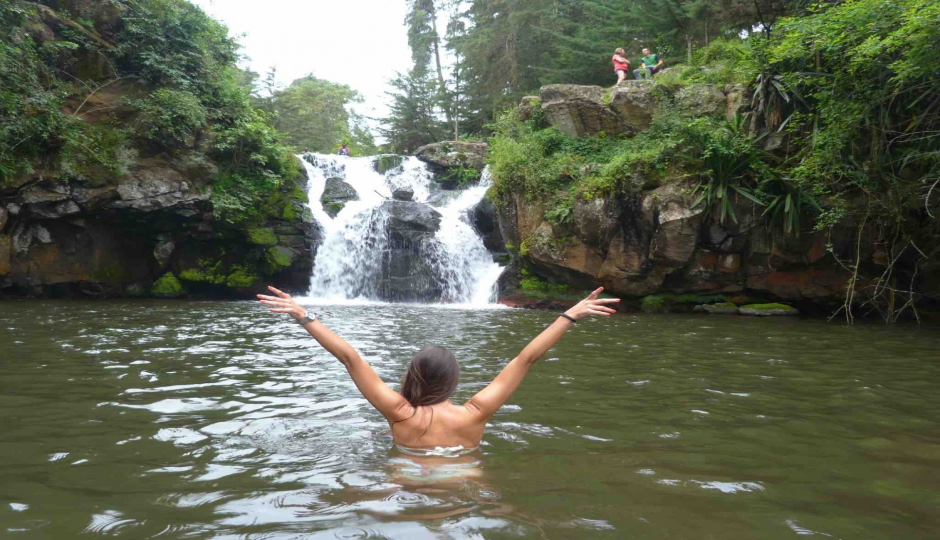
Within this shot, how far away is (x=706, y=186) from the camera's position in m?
13.1

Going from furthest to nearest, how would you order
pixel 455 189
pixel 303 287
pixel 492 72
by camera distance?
pixel 492 72 → pixel 455 189 → pixel 303 287

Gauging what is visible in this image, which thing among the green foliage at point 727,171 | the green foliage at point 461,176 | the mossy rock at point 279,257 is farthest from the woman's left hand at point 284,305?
the green foliage at point 461,176

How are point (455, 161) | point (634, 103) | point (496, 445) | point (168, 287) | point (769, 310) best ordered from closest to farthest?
point (496, 445)
point (769, 310)
point (634, 103)
point (168, 287)
point (455, 161)

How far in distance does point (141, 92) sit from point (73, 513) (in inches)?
695

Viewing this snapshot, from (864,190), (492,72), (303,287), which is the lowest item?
(303,287)

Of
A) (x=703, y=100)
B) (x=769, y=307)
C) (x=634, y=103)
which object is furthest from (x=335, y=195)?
(x=769, y=307)

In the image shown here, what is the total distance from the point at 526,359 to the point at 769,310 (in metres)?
12.4

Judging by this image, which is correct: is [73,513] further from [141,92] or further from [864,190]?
[141,92]

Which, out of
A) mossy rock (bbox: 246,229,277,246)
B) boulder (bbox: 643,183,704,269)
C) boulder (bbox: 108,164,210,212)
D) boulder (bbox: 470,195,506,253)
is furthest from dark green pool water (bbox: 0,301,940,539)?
boulder (bbox: 470,195,506,253)

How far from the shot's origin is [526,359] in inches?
124

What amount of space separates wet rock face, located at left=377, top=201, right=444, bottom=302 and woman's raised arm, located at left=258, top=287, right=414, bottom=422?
46.6 ft

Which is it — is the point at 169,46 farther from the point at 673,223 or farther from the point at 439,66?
→ the point at 439,66

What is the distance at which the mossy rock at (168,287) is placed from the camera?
1784cm

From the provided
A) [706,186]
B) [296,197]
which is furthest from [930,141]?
[296,197]
